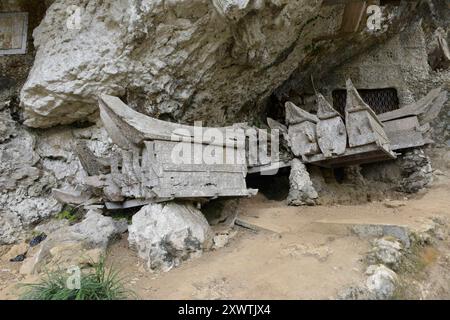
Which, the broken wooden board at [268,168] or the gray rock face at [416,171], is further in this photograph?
the gray rock face at [416,171]

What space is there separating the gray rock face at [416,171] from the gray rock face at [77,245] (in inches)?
273

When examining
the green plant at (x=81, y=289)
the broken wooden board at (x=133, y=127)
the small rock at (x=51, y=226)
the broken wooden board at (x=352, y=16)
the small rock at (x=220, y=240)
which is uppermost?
the broken wooden board at (x=352, y=16)

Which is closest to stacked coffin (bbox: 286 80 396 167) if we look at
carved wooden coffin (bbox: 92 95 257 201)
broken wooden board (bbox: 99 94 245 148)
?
carved wooden coffin (bbox: 92 95 257 201)

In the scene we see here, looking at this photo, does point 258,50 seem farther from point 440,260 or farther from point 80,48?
point 440,260

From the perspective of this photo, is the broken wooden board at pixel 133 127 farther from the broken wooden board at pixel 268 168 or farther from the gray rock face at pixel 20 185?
the gray rock face at pixel 20 185

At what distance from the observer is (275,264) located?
14.5 feet

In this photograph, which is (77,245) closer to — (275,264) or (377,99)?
(275,264)

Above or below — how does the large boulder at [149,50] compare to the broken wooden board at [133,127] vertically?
above

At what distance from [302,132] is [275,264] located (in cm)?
390

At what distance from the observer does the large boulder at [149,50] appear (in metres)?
6.57

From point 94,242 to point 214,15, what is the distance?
4674mm

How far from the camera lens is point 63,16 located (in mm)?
7047

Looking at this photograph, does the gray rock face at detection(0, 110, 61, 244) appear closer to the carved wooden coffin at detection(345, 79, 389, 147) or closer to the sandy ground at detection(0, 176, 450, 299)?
the sandy ground at detection(0, 176, 450, 299)

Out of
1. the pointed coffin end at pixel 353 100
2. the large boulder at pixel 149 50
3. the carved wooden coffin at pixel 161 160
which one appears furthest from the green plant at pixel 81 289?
the pointed coffin end at pixel 353 100
